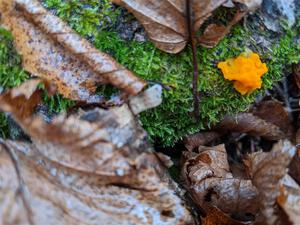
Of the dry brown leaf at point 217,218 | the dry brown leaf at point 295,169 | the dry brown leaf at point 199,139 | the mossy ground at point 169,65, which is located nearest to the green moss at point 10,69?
the mossy ground at point 169,65

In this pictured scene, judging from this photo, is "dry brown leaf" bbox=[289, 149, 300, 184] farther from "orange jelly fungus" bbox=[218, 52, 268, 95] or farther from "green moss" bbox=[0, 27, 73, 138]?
"green moss" bbox=[0, 27, 73, 138]

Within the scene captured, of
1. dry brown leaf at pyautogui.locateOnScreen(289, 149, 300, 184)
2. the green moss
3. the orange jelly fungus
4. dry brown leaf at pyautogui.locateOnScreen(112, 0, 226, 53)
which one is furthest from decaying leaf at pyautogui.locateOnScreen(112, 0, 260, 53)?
dry brown leaf at pyautogui.locateOnScreen(289, 149, 300, 184)

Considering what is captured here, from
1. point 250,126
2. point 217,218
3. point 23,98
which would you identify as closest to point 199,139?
point 250,126

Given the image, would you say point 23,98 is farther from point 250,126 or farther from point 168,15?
point 250,126

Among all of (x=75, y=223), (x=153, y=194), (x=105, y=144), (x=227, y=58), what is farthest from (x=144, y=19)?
(x=75, y=223)

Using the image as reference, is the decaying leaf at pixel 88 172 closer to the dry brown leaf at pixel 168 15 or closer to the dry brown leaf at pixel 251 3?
the dry brown leaf at pixel 168 15

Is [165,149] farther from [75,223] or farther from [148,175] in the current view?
[75,223]
